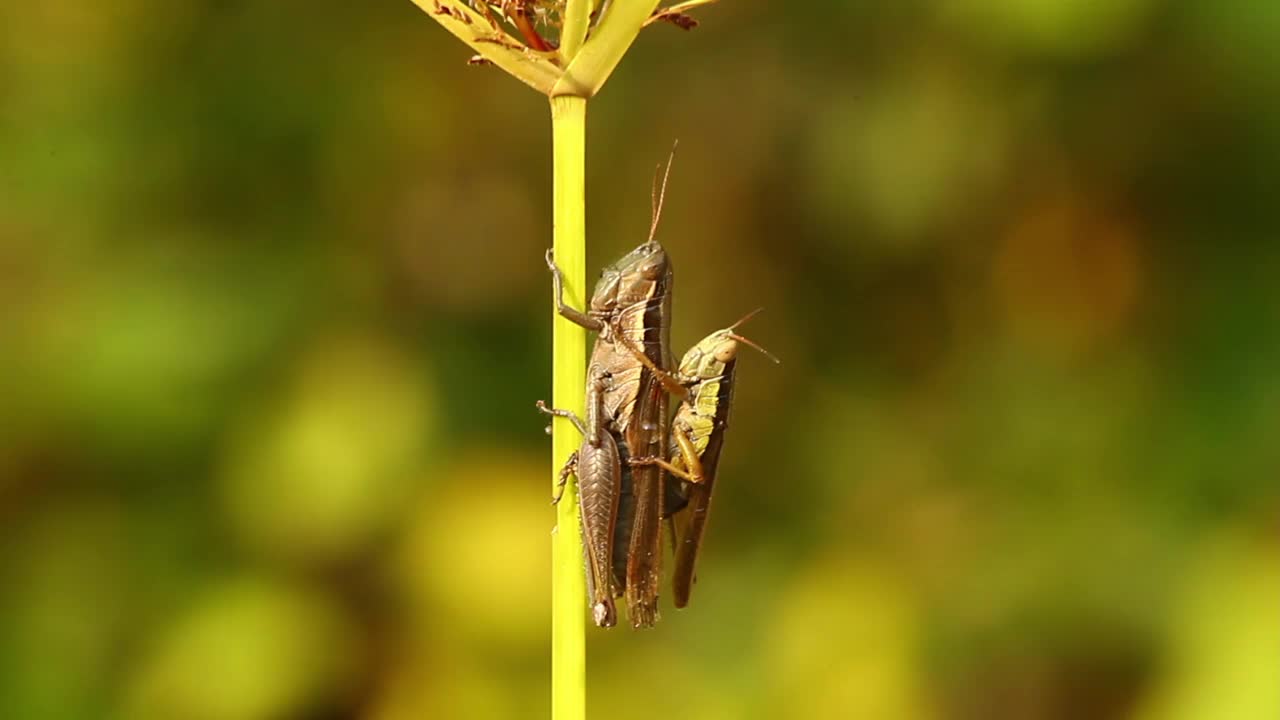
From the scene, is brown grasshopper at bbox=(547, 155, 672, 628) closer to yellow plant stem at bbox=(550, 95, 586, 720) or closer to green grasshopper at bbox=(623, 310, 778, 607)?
green grasshopper at bbox=(623, 310, 778, 607)

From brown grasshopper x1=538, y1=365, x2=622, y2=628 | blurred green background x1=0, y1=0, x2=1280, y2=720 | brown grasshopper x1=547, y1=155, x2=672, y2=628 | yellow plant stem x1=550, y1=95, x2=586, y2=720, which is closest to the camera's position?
yellow plant stem x1=550, y1=95, x2=586, y2=720

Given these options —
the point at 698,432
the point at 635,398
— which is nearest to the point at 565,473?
the point at 635,398

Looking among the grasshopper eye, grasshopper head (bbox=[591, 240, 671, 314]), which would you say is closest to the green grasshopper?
the grasshopper eye

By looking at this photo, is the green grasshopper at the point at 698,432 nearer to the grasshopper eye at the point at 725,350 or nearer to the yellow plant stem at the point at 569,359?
the grasshopper eye at the point at 725,350

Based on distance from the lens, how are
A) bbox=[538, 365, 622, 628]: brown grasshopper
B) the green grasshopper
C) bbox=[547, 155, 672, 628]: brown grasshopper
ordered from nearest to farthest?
1. bbox=[538, 365, 622, 628]: brown grasshopper
2. bbox=[547, 155, 672, 628]: brown grasshopper
3. the green grasshopper

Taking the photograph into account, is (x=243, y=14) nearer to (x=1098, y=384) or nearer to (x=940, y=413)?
(x=940, y=413)

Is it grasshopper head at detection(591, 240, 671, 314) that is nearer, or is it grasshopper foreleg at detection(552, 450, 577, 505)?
grasshopper foreleg at detection(552, 450, 577, 505)

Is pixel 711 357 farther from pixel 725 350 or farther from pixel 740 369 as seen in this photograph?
pixel 740 369
